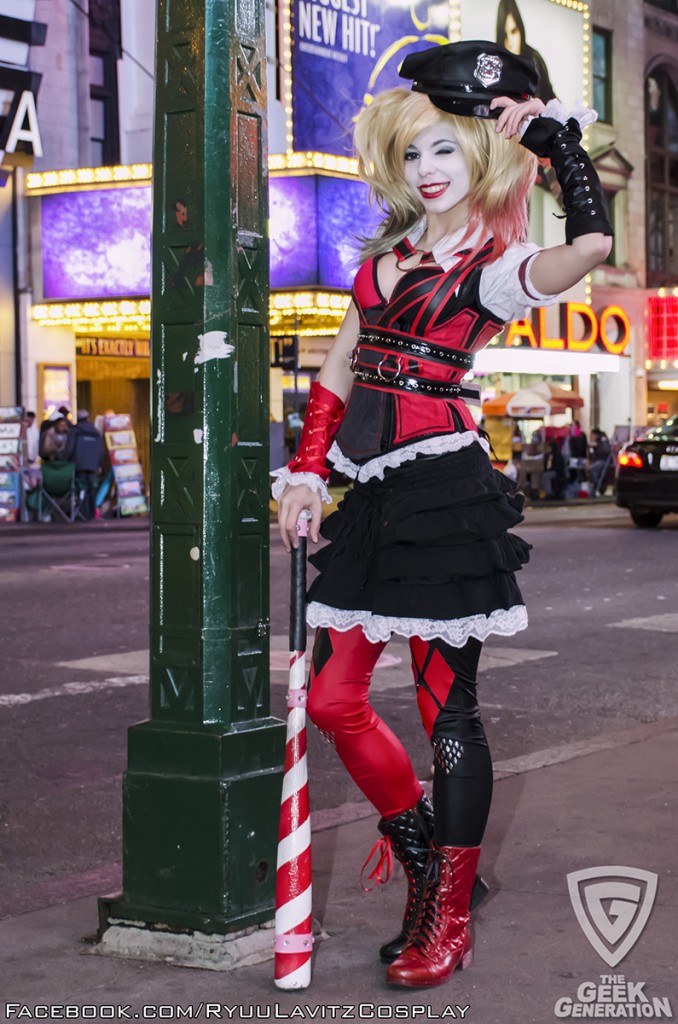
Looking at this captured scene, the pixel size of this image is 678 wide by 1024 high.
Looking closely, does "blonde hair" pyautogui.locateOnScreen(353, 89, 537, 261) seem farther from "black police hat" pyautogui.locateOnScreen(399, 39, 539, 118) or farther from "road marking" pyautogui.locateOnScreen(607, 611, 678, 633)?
"road marking" pyautogui.locateOnScreen(607, 611, 678, 633)

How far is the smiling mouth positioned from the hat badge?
0.87ft

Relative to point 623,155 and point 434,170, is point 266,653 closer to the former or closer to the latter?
point 434,170

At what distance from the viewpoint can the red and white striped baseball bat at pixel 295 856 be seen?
3.53m

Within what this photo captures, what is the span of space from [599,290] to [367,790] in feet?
128

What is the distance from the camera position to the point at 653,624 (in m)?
10.6

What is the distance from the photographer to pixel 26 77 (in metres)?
25.6

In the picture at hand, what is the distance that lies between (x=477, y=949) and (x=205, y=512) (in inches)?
50.2

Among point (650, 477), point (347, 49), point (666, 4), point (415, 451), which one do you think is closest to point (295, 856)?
point (415, 451)

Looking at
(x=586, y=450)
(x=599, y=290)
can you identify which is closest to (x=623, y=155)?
(x=599, y=290)

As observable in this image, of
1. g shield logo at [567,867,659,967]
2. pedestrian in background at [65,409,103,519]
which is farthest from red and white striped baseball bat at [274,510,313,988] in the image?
pedestrian in background at [65,409,103,519]

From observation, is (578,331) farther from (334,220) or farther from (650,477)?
(650,477)

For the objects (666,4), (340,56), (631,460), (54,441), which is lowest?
(631,460)

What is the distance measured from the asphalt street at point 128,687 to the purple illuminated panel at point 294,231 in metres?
12.2

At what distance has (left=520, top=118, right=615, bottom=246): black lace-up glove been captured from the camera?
11.8 ft
